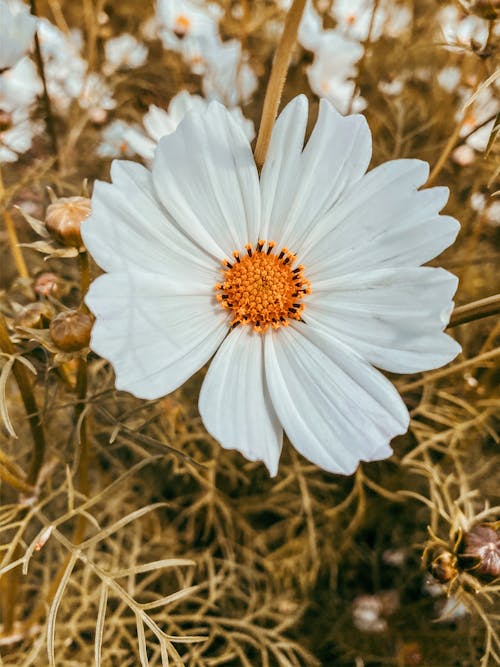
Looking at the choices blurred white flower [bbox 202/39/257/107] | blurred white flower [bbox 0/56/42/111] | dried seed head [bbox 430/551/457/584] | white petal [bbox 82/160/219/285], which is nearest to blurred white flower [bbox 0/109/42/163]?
blurred white flower [bbox 0/56/42/111]

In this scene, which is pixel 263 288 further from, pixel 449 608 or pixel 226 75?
pixel 226 75

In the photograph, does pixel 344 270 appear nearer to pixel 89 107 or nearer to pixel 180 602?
pixel 180 602

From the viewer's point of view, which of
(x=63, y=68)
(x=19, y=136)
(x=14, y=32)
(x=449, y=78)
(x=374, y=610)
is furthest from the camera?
(x=63, y=68)

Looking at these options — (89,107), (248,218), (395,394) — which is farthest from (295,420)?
Answer: (89,107)

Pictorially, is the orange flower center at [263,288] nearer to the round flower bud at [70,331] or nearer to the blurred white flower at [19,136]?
the round flower bud at [70,331]

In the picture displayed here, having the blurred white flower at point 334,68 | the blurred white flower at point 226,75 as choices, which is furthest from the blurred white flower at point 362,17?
the blurred white flower at point 226,75

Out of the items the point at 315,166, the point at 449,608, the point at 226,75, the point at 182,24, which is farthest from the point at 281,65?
the point at 182,24
